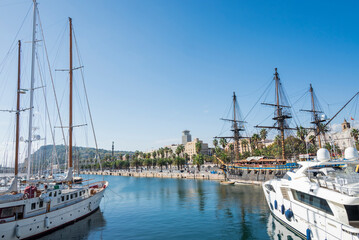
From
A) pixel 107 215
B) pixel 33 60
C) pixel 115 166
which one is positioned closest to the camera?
pixel 33 60

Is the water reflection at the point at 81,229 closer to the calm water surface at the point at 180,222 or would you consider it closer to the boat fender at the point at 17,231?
the calm water surface at the point at 180,222

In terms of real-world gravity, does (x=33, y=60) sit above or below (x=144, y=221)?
above

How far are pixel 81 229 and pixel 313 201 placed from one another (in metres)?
23.6

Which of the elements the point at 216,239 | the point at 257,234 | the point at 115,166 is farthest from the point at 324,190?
the point at 115,166

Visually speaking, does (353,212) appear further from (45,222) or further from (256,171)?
(256,171)

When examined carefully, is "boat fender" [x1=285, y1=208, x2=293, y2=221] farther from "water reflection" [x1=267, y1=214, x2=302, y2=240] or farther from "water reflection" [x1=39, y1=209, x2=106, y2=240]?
"water reflection" [x1=39, y1=209, x2=106, y2=240]

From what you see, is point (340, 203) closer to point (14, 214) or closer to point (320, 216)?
point (320, 216)

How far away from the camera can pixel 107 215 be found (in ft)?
101

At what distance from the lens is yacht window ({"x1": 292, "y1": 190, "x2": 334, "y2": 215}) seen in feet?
51.2

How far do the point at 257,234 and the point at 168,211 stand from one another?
14.2 meters

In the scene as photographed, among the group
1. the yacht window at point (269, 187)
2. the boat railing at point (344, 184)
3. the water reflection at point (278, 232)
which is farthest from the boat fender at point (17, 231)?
the boat railing at point (344, 184)

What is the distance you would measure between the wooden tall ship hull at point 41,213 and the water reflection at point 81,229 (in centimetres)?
56

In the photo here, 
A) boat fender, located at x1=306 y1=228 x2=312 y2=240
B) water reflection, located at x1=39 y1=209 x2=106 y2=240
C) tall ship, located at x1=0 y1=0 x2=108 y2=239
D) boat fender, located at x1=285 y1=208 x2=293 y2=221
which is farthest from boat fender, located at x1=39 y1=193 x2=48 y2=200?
boat fender, located at x1=306 y1=228 x2=312 y2=240

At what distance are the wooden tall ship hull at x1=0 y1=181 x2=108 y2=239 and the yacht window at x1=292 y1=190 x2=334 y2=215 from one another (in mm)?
24148
